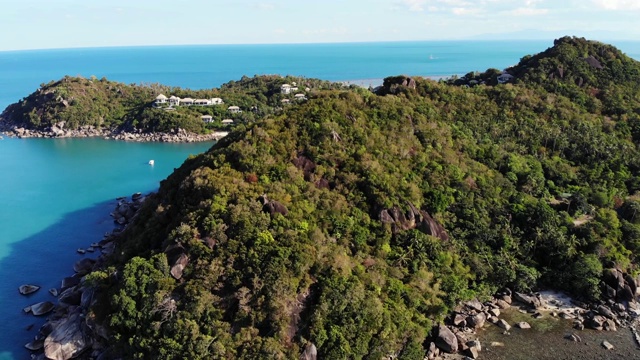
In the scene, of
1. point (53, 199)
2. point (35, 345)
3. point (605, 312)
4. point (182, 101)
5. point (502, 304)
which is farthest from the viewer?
point (182, 101)

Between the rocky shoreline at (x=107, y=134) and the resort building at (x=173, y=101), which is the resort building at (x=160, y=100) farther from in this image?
the rocky shoreline at (x=107, y=134)

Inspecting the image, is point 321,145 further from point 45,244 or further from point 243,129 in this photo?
point 45,244

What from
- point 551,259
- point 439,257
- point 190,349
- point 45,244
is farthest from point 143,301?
point 551,259

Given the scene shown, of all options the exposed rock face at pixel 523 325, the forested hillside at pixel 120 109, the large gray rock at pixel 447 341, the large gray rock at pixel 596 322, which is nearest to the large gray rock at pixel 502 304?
the exposed rock face at pixel 523 325

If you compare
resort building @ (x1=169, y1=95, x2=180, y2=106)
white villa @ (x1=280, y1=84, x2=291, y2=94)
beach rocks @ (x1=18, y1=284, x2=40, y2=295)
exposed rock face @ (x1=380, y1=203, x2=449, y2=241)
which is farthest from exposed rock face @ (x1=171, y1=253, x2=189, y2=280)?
white villa @ (x1=280, y1=84, x2=291, y2=94)

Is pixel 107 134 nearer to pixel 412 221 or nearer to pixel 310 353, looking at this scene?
pixel 412 221

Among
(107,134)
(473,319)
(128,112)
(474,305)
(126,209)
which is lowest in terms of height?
(473,319)

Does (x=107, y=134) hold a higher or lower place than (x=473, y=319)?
higher

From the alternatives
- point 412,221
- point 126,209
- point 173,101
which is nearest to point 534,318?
point 412,221
